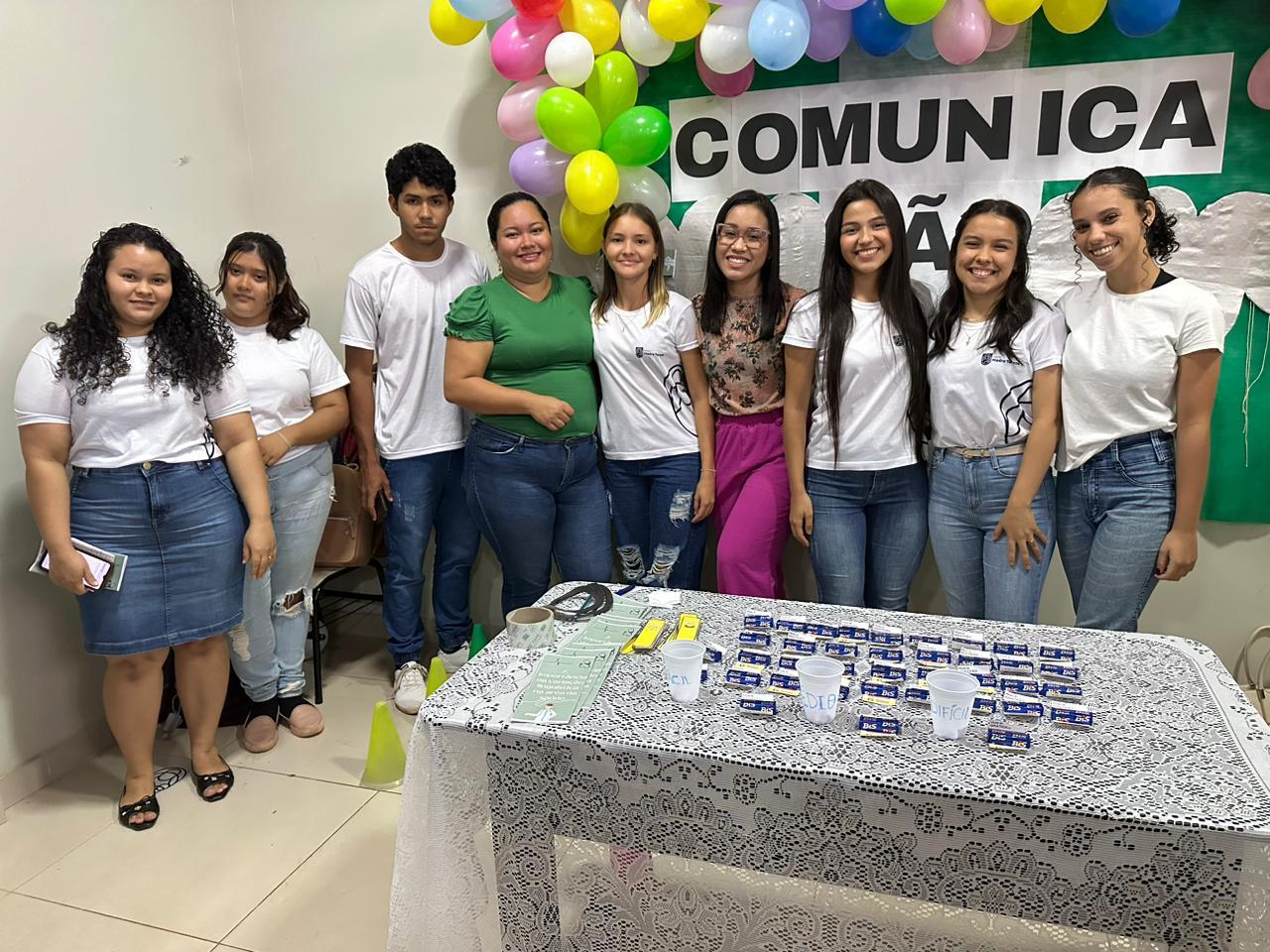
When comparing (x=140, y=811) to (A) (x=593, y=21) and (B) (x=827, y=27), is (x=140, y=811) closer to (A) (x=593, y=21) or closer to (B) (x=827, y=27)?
(A) (x=593, y=21)

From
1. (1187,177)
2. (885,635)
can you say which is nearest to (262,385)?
(885,635)

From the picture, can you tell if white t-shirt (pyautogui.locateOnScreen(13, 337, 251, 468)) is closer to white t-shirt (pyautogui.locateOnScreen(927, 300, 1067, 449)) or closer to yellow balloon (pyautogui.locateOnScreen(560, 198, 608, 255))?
yellow balloon (pyautogui.locateOnScreen(560, 198, 608, 255))

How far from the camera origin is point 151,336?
7.13ft

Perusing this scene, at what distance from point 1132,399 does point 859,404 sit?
60 centimetres

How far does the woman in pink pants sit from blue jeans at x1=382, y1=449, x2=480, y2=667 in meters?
0.89

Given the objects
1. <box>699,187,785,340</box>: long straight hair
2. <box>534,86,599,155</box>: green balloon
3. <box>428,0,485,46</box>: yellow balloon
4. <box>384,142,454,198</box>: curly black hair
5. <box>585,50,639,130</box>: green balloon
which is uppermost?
<box>428,0,485,46</box>: yellow balloon

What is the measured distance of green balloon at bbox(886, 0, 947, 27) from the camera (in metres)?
2.11

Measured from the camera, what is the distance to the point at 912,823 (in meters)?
1.18

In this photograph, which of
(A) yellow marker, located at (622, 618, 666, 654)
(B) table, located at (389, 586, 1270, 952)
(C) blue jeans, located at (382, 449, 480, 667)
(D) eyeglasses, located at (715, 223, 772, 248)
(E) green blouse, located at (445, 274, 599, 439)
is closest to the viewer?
(B) table, located at (389, 586, 1270, 952)

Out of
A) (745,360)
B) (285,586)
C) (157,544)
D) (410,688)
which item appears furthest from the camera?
(410,688)

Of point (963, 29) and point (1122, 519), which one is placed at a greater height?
point (963, 29)

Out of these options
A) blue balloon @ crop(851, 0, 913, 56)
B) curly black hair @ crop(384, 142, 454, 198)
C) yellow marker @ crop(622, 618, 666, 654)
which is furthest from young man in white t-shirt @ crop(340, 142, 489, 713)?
yellow marker @ crop(622, 618, 666, 654)

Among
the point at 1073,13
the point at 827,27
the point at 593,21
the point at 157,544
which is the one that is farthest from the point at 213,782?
the point at 1073,13

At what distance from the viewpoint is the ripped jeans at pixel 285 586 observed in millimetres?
2566
